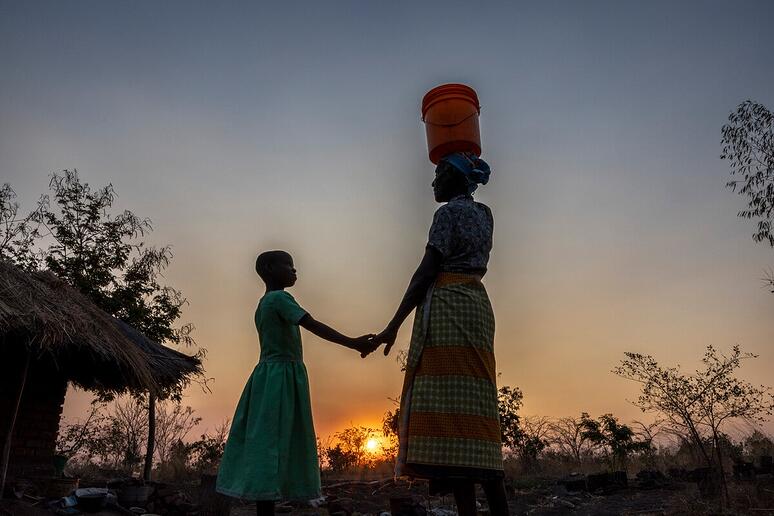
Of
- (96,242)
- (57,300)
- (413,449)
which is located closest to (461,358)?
(413,449)

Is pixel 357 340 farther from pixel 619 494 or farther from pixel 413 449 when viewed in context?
pixel 619 494

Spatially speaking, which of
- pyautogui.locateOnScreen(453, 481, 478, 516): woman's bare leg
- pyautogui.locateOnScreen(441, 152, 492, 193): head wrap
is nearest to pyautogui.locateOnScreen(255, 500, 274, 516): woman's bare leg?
pyautogui.locateOnScreen(453, 481, 478, 516): woman's bare leg

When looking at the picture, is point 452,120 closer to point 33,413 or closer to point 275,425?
point 275,425

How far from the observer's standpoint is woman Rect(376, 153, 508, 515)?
2.23 meters

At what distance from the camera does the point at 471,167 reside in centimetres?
277

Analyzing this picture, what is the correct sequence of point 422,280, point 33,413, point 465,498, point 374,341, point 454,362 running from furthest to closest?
point 33,413, point 374,341, point 422,280, point 454,362, point 465,498

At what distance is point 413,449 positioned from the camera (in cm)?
225

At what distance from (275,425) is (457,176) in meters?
1.59

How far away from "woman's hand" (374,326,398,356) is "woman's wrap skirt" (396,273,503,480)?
0.91 ft

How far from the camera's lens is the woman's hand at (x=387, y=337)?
109 inches

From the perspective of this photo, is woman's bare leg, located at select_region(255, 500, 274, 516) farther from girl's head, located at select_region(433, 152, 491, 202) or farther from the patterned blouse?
girl's head, located at select_region(433, 152, 491, 202)

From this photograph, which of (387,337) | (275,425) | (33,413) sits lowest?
(275,425)

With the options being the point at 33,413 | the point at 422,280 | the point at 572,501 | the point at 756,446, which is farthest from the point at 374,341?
the point at 756,446

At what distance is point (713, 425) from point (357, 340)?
22.1 feet
